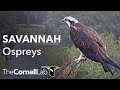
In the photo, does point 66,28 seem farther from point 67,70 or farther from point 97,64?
point 97,64

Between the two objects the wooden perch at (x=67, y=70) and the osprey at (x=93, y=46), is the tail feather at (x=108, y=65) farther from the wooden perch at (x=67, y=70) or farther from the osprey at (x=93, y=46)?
the wooden perch at (x=67, y=70)

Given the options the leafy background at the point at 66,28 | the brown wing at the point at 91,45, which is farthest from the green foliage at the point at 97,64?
the brown wing at the point at 91,45

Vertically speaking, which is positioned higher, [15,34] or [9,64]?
[15,34]

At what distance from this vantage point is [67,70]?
745 centimetres

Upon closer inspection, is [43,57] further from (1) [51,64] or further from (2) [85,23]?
(2) [85,23]

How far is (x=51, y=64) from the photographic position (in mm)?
7387

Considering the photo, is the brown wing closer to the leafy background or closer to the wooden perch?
the leafy background

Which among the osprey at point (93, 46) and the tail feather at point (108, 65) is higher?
the osprey at point (93, 46)

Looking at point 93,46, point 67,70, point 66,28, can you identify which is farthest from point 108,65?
point 66,28

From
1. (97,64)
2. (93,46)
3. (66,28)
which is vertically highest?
(66,28)

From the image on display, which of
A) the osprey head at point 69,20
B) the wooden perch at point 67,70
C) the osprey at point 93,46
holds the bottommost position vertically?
the wooden perch at point 67,70

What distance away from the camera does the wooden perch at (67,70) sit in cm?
741
